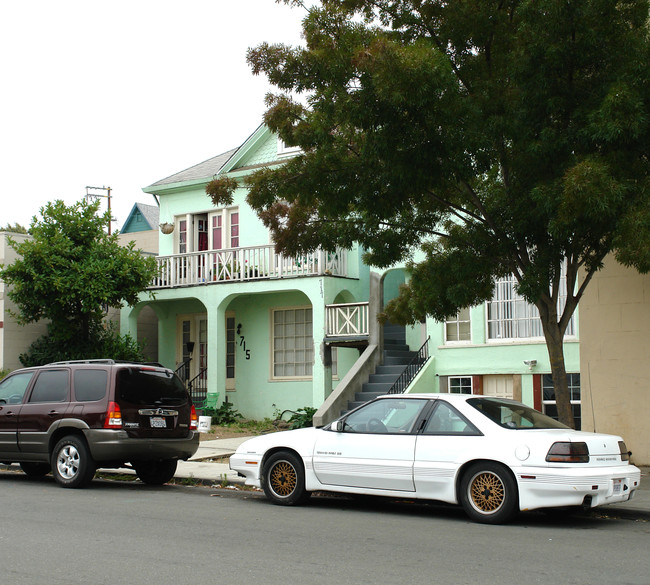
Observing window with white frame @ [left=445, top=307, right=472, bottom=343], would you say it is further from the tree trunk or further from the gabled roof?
the gabled roof

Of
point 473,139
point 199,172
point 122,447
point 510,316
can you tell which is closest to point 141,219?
point 199,172

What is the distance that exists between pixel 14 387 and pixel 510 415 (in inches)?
294

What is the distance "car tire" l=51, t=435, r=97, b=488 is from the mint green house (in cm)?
682

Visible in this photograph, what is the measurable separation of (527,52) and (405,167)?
201 cm

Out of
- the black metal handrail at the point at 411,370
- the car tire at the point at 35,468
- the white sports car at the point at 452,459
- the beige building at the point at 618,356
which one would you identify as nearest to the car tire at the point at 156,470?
the car tire at the point at 35,468

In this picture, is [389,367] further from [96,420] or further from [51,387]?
[96,420]

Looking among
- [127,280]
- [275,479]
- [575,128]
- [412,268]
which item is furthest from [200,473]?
[127,280]

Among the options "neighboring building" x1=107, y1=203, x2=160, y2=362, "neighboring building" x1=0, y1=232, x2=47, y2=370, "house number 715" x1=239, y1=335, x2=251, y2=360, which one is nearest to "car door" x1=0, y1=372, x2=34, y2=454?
"neighboring building" x1=107, y1=203, x2=160, y2=362

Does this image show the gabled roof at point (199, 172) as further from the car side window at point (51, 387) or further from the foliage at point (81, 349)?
the car side window at point (51, 387)

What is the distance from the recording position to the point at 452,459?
31.0 ft

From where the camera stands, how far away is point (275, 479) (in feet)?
35.5

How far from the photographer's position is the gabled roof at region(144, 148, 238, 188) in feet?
87.6

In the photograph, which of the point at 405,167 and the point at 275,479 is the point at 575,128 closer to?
the point at 405,167

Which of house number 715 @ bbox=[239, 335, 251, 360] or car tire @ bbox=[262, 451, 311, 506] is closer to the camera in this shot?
car tire @ bbox=[262, 451, 311, 506]
